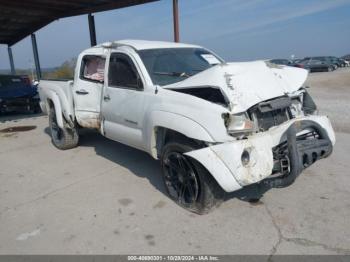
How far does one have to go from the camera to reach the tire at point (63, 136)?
21.4ft

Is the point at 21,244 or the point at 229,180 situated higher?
the point at 229,180

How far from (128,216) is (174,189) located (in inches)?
27.4

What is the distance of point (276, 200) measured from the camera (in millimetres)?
3912

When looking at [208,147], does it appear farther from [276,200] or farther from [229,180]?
[276,200]

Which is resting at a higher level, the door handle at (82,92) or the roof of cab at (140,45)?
the roof of cab at (140,45)

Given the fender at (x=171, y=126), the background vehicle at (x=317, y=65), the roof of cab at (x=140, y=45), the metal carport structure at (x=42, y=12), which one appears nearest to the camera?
the fender at (x=171, y=126)

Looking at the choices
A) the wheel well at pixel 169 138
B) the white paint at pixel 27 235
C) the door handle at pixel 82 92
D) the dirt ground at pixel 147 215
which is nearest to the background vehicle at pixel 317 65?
the dirt ground at pixel 147 215

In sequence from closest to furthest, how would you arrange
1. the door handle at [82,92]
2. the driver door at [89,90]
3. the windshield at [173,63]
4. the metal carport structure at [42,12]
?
the windshield at [173,63] < the driver door at [89,90] < the door handle at [82,92] < the metal carport structure at [42,12]

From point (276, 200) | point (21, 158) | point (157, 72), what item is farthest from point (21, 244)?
point (21, 158)

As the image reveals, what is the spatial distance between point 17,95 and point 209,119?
11216 millimetres

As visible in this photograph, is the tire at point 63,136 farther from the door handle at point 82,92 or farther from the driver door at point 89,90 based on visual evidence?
the door handle at point 82,92

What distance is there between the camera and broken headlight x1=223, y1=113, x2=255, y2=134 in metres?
3.20

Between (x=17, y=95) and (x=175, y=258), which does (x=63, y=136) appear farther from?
(x=17, y=95)

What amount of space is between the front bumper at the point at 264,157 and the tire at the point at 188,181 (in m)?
0.27
